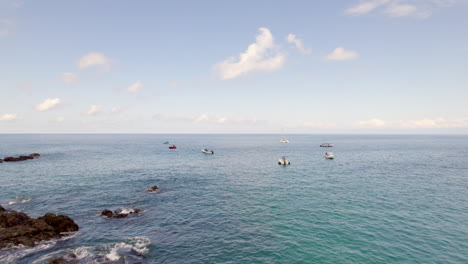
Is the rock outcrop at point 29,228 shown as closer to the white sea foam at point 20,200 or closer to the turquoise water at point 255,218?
the turquoise water at point 255,218

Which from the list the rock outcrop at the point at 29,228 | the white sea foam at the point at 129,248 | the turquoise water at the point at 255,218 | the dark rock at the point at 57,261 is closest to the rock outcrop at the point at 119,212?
the turquoise water at the point at 255,218

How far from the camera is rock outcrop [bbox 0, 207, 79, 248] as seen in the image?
85.2ft

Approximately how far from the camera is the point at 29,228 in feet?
92.1

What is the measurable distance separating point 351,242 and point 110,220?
31599 mm

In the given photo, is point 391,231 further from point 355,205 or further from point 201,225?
point 201,225

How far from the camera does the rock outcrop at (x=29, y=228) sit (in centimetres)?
2597

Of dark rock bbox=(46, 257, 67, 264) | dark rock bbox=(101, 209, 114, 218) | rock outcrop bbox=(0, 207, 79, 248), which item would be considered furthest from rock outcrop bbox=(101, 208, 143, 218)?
dark rock bbox=(46, 257, 67, 264)

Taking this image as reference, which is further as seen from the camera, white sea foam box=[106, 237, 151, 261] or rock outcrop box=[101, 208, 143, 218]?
rock outcrop box=[101, 208, 143, 218]

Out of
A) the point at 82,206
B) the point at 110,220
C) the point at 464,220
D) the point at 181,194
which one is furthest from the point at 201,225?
the point at 464,220

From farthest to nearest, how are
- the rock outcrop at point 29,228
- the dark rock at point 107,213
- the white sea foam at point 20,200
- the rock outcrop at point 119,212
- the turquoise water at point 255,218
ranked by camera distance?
the white sea foam at point 20,200, the rock outcrop at point 119,212, the dark rock at point 107,213, the rock outcrop at point 29,228, the turquoise water at point 255,218

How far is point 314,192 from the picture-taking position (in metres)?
47.8

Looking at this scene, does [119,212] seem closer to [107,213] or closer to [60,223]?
[107,213]

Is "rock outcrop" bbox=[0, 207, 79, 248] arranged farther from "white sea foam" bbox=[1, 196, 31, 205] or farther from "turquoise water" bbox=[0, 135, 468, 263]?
"white sea foam" bbox=[1, 196, 31, 205]

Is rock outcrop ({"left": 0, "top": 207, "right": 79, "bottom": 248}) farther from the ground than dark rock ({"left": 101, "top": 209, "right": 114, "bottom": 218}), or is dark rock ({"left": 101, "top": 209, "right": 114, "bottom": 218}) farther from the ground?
rock outcrop ({"left": 0, "top": 207, "right": 79, "bottom": 248})
